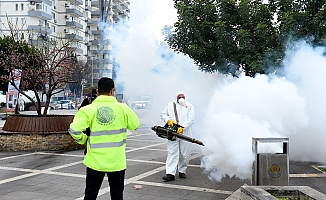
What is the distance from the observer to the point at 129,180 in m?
Answer: 7.22

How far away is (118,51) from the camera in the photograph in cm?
1902

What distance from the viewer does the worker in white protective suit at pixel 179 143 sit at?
23.7 ft

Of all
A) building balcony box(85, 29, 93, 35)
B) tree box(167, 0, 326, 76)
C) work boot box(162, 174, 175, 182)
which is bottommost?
work boot box(162, 174, 175, 182)

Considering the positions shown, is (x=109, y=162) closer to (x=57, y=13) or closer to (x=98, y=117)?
(x=98, y=117)

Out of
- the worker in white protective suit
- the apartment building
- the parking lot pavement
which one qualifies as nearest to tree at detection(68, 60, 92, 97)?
the apartment building

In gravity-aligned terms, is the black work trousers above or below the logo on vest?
below

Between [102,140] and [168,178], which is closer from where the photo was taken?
[102,140]

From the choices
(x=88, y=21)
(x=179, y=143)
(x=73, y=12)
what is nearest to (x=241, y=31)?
(x=179, y=143)

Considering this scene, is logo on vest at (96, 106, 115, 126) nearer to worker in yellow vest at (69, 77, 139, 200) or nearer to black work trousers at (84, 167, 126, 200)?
worker in yellow vest at (69, 77, 139, 200)

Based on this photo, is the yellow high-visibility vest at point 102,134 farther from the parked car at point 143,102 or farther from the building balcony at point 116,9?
the building balcony at point 116,9

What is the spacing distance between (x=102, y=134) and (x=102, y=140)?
0.07 metres

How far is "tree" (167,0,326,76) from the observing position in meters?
10.7

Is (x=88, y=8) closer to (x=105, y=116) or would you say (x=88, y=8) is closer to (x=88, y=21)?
(x=88, y=21)

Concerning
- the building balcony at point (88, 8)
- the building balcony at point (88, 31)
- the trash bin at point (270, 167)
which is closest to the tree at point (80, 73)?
the building balcony at point (88, 31)
